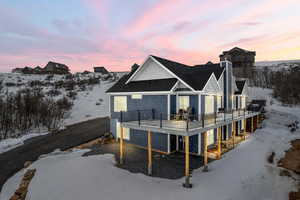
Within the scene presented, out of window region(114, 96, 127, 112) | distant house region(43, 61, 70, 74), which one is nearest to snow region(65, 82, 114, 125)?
window region(114, 96, 127, 112)

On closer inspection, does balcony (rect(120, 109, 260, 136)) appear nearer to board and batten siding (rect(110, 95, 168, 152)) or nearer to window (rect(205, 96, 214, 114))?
board and batten siding (rect(110, 95, 168, 152))

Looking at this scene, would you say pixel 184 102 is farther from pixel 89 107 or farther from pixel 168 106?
pixel 89 107

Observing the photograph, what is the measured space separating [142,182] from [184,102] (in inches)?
294

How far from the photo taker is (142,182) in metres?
8.53

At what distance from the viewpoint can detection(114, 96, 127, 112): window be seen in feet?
51.9

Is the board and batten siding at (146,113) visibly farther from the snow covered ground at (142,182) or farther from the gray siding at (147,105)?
the snow covered ground at (142,182)

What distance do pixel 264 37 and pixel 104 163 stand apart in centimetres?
3185

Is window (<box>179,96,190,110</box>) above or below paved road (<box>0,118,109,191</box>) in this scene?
above

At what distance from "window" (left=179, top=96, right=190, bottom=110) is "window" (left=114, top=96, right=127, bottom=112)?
5455 millimetres

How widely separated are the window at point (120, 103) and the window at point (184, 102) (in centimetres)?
545

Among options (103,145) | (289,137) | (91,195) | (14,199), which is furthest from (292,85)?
(14,199)

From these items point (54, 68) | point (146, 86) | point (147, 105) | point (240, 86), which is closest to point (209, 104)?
point (147, 105)

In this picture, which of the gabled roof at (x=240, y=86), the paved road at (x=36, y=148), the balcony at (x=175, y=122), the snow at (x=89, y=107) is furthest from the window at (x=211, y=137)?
the snow at (x=89, y=107)

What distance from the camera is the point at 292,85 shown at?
3534 centimetres
